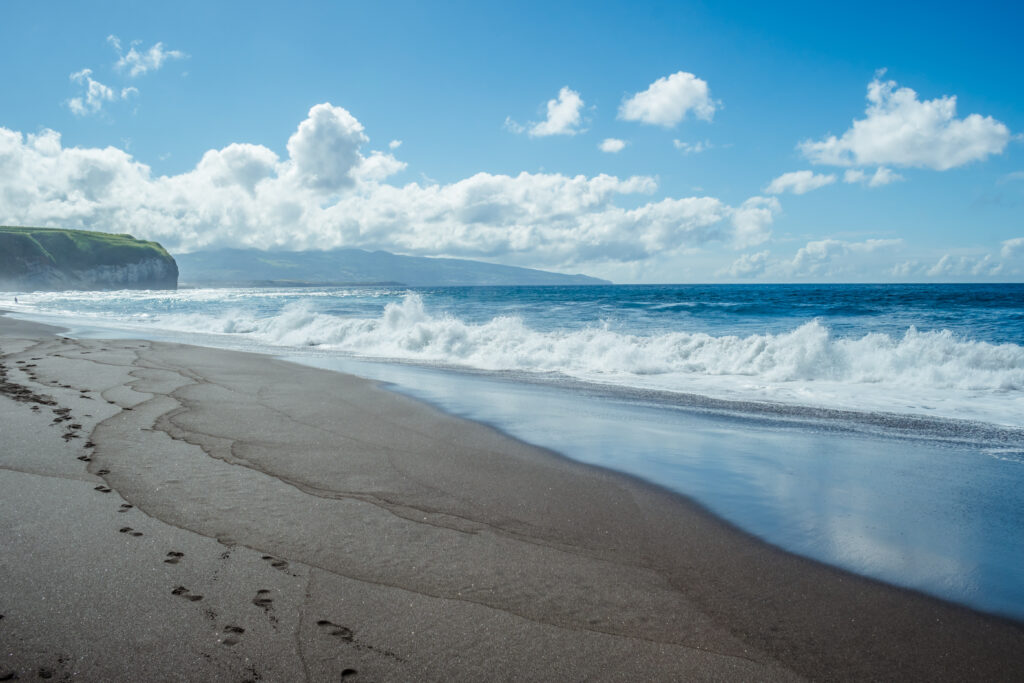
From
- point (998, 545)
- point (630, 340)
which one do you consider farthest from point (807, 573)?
point (630, 340)

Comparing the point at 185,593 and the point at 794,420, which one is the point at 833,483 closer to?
the point at 794,420

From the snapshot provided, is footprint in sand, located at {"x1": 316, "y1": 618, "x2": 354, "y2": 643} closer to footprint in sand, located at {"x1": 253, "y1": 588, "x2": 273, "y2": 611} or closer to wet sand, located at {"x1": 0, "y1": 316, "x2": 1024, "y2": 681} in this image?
wet sand, located at {"x1": 0, "y1": 316, "x2": 1024, "y2": 681}

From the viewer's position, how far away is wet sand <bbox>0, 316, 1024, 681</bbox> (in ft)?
8.89

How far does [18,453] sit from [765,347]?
15031mm

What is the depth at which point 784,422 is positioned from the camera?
347 inches

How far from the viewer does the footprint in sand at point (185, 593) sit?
10.0ft

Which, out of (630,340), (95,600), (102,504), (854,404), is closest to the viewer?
(95,600)

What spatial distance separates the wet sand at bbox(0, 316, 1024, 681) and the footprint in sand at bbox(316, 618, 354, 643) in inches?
0.4

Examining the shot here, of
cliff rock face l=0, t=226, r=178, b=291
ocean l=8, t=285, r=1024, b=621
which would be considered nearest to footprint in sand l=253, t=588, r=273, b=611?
ocean l=8, t=285, r=1024, b=621

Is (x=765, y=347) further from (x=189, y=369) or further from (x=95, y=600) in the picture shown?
(x=95, y=600)

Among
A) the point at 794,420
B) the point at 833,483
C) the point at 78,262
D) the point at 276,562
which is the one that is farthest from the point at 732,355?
the point at 78,262

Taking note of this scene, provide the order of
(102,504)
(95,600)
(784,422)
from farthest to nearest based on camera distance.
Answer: (784,422) → (102,504) → (95,600)

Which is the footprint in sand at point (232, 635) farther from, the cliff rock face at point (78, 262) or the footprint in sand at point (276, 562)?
the cliff rock face at point (78, 262)

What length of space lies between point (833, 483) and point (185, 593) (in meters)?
5.71
